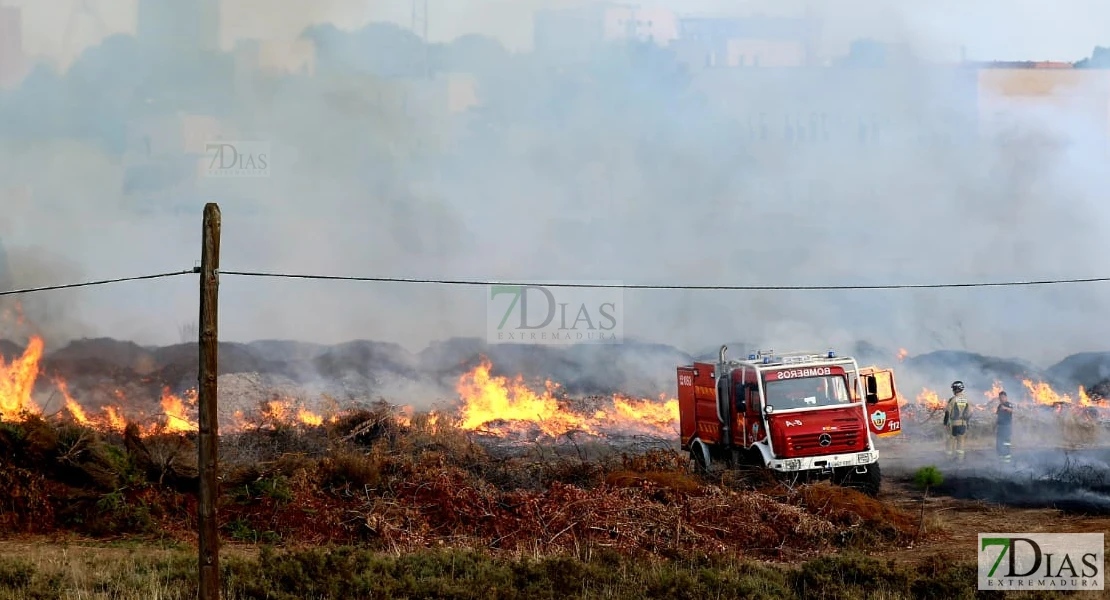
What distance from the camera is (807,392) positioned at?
51.9 ft

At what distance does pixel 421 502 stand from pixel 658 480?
396 cm

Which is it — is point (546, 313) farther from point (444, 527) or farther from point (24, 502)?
point (24, 502)

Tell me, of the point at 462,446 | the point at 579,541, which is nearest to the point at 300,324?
the point at 462,446

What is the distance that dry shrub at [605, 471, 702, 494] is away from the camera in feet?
52.1

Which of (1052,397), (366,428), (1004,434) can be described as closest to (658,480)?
(366,428)

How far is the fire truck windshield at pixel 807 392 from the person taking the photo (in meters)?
15.7

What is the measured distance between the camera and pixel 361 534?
47.3 feet

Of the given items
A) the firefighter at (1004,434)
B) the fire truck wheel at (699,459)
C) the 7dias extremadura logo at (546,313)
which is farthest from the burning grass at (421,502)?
the 7dias extremadura logo at (546,313)

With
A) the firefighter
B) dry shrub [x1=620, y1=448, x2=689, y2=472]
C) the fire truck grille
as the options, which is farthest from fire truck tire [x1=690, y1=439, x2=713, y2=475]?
the firefighter

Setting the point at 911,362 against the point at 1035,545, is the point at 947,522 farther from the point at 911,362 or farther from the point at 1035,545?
the point at 911,362

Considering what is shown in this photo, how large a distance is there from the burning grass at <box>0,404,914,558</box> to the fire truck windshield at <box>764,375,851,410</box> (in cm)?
142

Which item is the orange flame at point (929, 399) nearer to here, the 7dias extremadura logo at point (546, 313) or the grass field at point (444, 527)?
the 7dias extremadura logo at point (546, 313)

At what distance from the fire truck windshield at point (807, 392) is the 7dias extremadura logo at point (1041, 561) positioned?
3.04 m

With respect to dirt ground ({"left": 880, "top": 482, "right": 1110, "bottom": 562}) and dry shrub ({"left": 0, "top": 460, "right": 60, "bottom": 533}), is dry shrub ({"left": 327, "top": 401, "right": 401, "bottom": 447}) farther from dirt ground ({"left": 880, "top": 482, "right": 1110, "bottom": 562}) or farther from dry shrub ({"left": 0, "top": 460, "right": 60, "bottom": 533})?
dirt ground ({"left": 880, "top": 482, "right": 1110, "bottom": 562})
